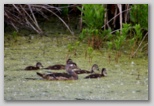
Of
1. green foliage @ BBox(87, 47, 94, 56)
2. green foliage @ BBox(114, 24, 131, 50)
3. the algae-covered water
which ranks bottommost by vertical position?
the algae-covered water

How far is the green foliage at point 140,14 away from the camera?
559cm

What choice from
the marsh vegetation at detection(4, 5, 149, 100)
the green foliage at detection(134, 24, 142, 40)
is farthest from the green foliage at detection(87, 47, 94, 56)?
the green foliage at detection(134, 24, 142, 40)

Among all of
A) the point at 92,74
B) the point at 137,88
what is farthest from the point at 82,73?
the point at 137,88

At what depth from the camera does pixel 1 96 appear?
18.3 feet

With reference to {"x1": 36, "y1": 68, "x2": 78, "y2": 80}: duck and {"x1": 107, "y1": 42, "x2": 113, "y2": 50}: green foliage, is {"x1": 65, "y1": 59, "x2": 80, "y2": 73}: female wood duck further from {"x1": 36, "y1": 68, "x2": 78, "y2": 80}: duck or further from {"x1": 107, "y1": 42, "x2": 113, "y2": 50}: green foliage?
{"x1": 107, "y1": 42, "x2": 113, "y2": 50}: green foliage

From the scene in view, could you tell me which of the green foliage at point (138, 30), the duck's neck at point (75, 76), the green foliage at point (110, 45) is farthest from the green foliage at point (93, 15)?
the duck's neck at point (75, 76)

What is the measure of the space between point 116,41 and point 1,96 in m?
0.93

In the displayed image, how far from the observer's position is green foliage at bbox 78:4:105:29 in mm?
5629

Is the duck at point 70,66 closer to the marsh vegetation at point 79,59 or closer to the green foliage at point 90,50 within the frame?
the marsh vegetation at point 79,59

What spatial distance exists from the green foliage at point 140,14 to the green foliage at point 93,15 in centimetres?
22

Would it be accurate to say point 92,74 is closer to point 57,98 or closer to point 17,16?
point 57,98

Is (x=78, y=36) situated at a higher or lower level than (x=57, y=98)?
higher

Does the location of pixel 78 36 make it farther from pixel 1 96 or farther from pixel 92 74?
pixel 1 96

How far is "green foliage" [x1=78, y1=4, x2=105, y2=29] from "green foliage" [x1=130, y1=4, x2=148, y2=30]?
0.73 ft
